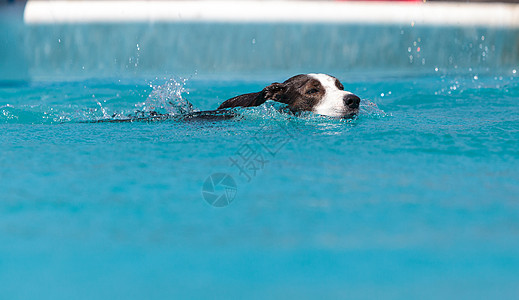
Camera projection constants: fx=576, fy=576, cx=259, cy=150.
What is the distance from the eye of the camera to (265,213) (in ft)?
8.42

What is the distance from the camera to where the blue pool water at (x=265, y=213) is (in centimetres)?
193

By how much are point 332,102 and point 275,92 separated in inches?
28.3

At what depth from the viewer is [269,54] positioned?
11.4m

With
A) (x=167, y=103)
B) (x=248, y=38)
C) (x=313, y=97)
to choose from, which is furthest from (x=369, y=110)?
(x=248, y=38)

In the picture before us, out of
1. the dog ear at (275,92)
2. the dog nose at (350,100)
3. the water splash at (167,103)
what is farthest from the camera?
the water splash at (167,103)

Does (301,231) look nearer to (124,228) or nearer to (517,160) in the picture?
(124,228)

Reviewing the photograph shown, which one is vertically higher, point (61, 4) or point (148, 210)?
point (61, 4)

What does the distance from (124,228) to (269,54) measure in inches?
365

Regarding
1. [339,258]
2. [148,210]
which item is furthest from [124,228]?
[339,258]

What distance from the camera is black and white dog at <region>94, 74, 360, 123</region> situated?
525 centimetres

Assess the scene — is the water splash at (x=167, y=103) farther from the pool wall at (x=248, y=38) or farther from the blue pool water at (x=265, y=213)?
the pool wall at (x=248, y=38)

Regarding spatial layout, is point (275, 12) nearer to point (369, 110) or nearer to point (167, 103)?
point (167, 103)

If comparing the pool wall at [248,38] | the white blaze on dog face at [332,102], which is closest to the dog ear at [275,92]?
the white blaze on dog face at [332,102]

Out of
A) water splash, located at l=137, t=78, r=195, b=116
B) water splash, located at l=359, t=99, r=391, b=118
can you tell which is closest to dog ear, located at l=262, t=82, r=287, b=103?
water splash, located at l=359, t=99, r=391, b=118
